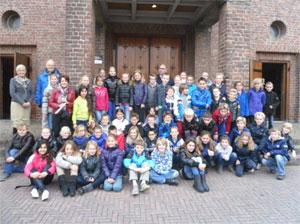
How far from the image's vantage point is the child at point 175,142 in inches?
218

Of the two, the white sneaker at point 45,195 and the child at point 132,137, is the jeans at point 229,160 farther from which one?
the white sneaker at point 45,195

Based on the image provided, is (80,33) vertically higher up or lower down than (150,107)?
higher up

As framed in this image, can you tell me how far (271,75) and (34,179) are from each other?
1141 centimetres

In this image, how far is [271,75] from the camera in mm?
12453

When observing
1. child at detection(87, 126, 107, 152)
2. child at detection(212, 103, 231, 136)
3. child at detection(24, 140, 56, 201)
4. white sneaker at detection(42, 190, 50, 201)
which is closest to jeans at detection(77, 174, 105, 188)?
child at detection(24, 140, 56, 201)

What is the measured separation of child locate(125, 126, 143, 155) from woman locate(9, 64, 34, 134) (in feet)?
8.36

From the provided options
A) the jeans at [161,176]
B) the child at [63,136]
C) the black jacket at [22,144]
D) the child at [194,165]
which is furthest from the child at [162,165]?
the black jacket at [22,144]

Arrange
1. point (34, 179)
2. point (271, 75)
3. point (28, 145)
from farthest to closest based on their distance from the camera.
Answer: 1. point (271, 75)
2. point (28, 145)
3. point (34, 179)

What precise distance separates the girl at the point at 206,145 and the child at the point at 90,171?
2171mm

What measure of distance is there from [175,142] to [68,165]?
2232 millimetres

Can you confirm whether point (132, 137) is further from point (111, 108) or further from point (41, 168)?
point (41, 168)

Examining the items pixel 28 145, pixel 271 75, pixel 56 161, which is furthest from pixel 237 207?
pixel 271 75

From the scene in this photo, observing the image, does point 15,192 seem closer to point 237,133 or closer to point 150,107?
point 150,107

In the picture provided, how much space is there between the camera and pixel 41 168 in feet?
15.4
